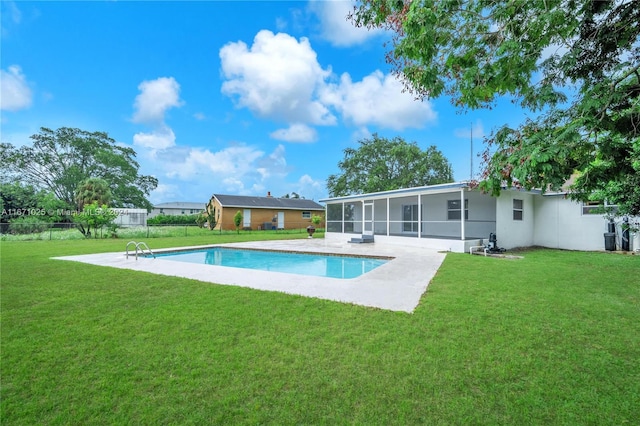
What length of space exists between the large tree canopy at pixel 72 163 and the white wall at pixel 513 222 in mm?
37788

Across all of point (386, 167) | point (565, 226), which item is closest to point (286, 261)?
point (565, 226)

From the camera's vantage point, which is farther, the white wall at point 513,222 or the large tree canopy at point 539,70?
the white wall at point 513,222

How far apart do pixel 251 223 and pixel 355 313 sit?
80.2ft

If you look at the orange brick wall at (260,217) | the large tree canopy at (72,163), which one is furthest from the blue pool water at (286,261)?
the large tree canopy at (72,163)

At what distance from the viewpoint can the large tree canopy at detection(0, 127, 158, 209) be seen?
31578mm

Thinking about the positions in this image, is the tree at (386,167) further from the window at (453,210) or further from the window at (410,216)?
the window at (453,210)

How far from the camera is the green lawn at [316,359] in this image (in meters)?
2.21

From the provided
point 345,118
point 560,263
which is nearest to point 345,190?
point 345,118

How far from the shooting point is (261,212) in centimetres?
2825

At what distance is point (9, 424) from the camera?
2074 mm

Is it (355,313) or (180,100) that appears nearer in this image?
(355,313)

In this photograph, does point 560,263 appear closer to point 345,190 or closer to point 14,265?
point 14,265

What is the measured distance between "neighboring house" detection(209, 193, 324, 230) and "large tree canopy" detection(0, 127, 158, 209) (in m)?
16.3

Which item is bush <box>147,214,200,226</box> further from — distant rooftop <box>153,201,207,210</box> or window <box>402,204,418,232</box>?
distant rooftop <box>153,201,207,210</box>
